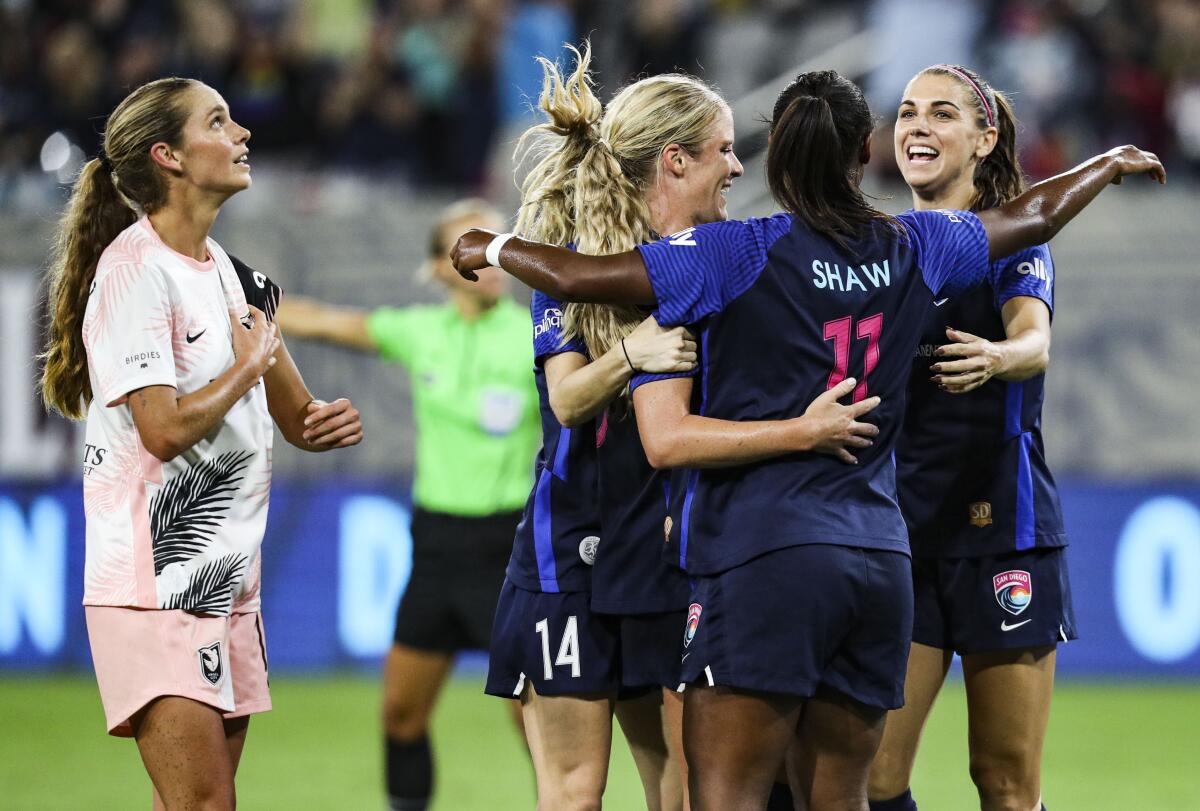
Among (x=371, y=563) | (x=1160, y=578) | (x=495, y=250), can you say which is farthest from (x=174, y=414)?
(x=1160, y=578)

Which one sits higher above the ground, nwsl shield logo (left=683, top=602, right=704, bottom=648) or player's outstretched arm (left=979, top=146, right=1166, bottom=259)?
player's outstretched arm (left=979, top=146, right=1166, bottom=259)

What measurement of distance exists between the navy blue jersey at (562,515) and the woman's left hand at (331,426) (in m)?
0.52

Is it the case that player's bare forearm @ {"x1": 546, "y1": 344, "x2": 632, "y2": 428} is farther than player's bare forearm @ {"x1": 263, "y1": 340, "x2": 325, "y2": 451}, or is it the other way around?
player's bare forearm @ {"x1": 263, "y1": 340, "x2": 325, "y2": 451}

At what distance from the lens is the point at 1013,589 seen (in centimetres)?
440

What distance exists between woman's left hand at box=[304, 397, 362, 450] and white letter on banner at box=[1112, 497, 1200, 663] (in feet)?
22.3

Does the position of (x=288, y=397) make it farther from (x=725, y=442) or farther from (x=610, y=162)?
(x=725, y=442)

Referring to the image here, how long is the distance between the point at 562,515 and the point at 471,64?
8.52 metres

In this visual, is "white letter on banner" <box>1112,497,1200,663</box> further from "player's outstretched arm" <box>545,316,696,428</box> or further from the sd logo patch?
"player's outstretched arm" <box>545,316,696,428</box>

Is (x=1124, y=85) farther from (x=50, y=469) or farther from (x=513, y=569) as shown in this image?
(x=513, y=569)

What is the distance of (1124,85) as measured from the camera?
1184 cm

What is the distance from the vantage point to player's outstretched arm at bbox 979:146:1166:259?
3818mm

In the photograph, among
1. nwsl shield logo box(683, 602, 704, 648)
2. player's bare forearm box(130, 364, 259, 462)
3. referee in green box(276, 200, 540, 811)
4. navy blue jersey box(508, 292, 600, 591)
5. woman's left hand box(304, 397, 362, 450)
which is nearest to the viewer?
nwsl shield logo box(683, 602, 704, 648)

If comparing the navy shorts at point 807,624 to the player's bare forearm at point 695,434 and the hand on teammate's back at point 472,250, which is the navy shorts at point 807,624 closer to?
the player's bare forearm at point 695,434

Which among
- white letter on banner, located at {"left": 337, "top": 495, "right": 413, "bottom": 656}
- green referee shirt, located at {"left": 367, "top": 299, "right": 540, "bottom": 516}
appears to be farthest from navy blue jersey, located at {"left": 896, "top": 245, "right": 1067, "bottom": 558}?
white letter on banner, located at {"left": 337, "top": 495, "right": 413, "bottom": 656}
